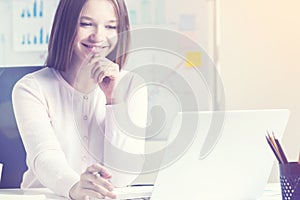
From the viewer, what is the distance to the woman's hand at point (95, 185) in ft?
3.90

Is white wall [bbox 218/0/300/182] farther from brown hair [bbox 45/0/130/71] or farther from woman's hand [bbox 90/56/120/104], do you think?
woman's hand [bbox 90/56/120/104]

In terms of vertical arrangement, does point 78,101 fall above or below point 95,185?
above

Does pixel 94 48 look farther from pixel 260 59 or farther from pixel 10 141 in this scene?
pixel 260 59

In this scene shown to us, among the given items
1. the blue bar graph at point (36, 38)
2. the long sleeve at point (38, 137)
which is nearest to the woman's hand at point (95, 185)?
the long sleeve at point (38, 137)

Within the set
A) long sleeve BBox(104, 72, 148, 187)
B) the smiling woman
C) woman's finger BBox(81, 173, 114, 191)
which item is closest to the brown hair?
A: the smiling woman

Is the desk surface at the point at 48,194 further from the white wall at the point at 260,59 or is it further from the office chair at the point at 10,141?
the white wall at the point at 260,59

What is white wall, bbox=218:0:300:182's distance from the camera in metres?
2.01

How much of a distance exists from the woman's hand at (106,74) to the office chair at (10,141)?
210 millimetres

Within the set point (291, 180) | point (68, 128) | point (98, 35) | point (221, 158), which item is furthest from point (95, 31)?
point (291, 180)

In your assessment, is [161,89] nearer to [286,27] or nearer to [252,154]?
[286,27]

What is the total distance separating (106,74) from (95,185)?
0.53 metres

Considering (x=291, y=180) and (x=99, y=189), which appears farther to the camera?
(x=99, y=189)

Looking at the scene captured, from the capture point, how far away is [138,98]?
1.73m

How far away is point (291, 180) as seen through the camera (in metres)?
1.06
